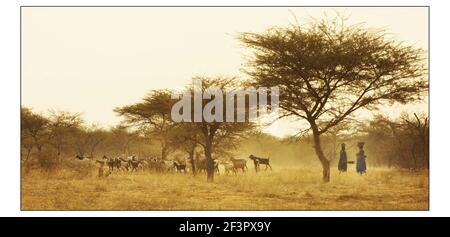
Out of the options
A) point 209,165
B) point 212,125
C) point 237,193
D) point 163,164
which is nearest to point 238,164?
point 209,165

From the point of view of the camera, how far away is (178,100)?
16.4 metres

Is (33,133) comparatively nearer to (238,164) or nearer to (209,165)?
(209,165)

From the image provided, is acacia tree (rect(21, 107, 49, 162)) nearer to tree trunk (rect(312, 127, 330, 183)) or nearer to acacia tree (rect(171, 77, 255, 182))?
acacia tree (rect(171, 77, 255, 182))

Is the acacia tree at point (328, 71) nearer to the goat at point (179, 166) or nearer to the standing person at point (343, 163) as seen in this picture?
the standing person at point (343, 163)

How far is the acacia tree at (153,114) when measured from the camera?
17.4 m

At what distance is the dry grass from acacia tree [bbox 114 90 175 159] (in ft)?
8.96

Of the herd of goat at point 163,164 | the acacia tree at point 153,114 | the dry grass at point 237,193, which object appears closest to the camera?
the dry grass at point 237,193

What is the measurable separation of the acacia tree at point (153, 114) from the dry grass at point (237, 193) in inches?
108

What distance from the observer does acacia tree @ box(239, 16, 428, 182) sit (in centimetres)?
1450

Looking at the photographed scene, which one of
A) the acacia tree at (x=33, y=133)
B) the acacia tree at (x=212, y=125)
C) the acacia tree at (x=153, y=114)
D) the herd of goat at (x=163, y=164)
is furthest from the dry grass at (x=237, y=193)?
the acacia tree at (x=153, y=114)

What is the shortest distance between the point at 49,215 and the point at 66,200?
92cm

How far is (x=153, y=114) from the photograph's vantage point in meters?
19.2

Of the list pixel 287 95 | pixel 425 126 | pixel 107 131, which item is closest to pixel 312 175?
pixel 287 95

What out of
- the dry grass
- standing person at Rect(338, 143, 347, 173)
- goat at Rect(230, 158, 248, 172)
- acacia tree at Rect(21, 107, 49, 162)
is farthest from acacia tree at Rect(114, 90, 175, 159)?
standing person at Rect(338, 143, 347, 173)
